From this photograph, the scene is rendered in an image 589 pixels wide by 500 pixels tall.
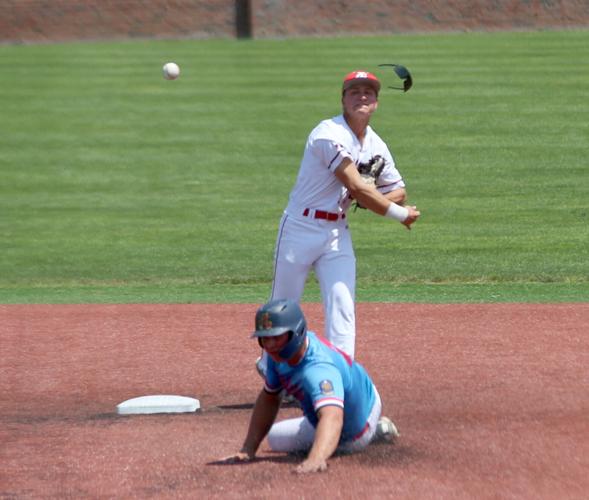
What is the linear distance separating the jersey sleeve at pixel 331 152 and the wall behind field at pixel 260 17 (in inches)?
929

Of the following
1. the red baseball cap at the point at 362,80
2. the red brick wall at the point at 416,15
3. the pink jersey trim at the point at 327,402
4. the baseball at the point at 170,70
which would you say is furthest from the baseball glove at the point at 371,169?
the red brick wall at the point at 416,15

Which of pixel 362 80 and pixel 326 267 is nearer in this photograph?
pixel 362 80

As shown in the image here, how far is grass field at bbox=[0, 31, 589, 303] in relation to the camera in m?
14.1

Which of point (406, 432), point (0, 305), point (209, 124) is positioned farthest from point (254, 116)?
point (406, 432)

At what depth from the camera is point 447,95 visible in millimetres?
24656

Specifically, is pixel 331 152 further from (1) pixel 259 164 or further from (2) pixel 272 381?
(1) pixel 259 164

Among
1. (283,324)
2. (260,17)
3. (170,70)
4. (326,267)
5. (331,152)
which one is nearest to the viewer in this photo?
(283,324)

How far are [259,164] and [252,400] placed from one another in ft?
42.2

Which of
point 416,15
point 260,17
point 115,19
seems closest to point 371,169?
point 416,15

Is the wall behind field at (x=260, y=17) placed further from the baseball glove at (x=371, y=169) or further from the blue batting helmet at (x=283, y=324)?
the blue batting helmet at (x=283, y=324)

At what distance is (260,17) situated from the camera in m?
31.1

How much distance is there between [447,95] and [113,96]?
7036 millimetres

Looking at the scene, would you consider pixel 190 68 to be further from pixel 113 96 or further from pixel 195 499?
pixel 195 499

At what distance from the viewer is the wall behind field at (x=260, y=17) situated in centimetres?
3031
